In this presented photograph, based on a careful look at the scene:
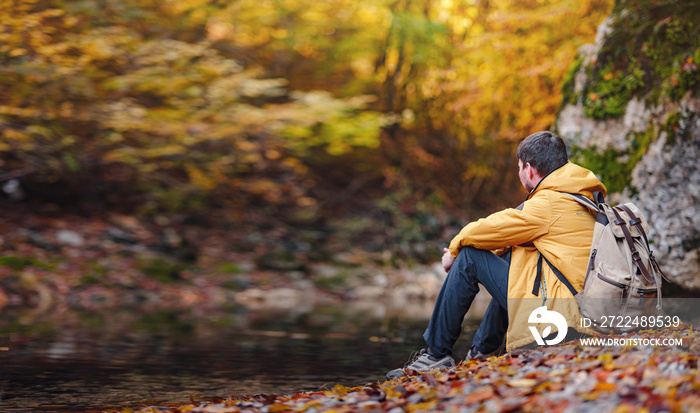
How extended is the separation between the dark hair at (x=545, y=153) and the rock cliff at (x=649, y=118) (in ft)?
5.91

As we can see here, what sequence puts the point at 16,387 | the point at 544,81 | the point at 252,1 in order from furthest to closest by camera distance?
the point at 252,1
the point at 544,81
the point at 16,387

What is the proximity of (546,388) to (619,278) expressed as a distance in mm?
834

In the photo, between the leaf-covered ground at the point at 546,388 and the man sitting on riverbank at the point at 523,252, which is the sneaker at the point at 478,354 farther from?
the leaf-covered ground at the point at 546,388

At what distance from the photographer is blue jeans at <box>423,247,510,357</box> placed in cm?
329

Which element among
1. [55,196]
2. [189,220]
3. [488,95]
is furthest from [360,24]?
[55,196]

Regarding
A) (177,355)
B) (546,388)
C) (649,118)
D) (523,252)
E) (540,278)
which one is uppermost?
(649,118)

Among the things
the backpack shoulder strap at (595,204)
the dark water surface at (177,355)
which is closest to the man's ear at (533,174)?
the backpack shoulder strap at (595,204)

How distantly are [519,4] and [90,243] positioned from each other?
31.9 feet

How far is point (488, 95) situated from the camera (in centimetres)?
1243

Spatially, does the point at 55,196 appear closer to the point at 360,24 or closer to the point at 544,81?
the point at 360,24

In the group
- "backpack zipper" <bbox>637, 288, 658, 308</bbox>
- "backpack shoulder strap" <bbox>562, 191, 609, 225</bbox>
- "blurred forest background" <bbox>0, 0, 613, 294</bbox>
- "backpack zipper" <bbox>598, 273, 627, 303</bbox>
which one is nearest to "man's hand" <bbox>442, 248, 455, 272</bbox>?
"backpack shoulder strap" <bbox>562, 191, 609, 225</bbox>

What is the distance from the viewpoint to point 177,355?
15.8 feet

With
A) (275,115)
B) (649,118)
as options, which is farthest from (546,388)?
(275,115)

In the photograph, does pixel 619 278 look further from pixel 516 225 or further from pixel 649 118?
pixel 649 118
